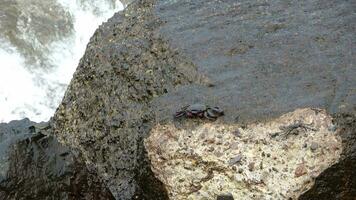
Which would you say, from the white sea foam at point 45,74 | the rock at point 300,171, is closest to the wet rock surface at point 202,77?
the rock at point 300,171

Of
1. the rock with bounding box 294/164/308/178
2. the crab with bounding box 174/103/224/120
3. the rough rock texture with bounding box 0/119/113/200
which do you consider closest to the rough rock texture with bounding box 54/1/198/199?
the rough rock texture with bounding box 0/119/113/200

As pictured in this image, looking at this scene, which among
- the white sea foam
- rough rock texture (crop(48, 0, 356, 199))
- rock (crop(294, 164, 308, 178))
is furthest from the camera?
the white sea foam

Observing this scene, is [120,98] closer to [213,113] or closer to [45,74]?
[213,113]

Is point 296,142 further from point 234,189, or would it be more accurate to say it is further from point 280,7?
point 280,7

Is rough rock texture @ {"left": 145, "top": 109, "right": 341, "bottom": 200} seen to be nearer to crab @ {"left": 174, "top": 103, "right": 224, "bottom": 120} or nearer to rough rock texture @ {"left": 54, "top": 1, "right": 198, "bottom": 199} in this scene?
crab @ {"left": 174, "top": 103, "right": 224, "bottom": 120}

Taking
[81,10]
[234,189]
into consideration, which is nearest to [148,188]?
[234,189]

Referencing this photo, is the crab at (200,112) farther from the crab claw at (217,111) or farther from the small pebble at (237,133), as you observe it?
the small pebble at (237,133)
